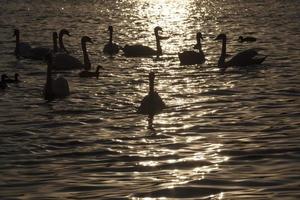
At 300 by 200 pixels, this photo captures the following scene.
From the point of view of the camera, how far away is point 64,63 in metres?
32.6

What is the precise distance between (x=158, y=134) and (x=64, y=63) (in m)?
14.4

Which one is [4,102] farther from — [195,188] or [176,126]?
[195,188]

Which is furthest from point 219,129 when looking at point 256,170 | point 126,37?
point 126,37

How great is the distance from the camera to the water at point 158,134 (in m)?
14.3

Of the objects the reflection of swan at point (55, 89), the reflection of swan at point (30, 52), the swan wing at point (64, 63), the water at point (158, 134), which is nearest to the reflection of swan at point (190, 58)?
the water at point (158, 134)

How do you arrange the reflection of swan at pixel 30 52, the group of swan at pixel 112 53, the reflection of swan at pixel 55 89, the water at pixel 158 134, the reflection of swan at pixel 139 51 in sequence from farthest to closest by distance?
the reflection of swan at pixel 139 51 < the reflection of swan at pixel 30 52 < the reflection of swan at pixel 55 89 < the group of swan at pixel 112 53 < the water at pixel 158 134

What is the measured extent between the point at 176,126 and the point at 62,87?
255 inches

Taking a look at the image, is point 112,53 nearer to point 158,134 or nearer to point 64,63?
point 64,63

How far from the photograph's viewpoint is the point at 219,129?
19.0m

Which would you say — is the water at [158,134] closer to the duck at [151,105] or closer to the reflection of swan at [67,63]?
the duck at [151,105]

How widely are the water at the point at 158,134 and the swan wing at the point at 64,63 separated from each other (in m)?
0.60

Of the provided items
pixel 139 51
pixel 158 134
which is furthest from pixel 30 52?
pixel 158 134

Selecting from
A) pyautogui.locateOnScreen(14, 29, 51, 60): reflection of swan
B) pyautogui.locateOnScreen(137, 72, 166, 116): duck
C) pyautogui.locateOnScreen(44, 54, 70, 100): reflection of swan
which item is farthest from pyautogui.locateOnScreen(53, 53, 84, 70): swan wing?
pyautogui.locateOnScreen(137, 72, 166, 116): duck

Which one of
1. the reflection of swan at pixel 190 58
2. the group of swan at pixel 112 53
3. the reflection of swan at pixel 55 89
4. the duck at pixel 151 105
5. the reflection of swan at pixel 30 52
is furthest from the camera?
the reflection of swan at pixel 30 52
